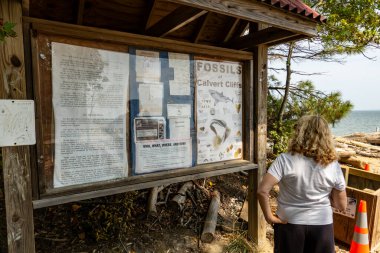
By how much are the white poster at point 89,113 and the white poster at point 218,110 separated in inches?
35.7

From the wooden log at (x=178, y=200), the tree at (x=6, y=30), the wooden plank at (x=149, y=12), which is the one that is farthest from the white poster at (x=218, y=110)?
the tree at (x=6, y=30)

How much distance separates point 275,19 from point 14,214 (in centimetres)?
270

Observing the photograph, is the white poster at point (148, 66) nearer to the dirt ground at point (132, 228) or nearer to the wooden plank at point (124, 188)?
the wooden plank at point (124, 188)

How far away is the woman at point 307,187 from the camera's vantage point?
2.20 m

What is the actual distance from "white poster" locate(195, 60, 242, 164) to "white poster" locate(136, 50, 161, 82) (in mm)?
492

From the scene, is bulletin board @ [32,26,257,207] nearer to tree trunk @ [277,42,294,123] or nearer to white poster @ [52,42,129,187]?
white poster @ [52,42,129,187]

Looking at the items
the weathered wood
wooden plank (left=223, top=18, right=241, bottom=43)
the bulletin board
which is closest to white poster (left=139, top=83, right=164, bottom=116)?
the bulletin board

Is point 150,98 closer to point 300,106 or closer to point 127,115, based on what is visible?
point 127,115

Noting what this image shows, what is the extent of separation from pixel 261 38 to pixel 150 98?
4.94 ft

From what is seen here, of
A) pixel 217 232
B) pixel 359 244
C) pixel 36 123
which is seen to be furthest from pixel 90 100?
pixel 359 244

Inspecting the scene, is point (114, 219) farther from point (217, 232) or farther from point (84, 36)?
point (84, 36)

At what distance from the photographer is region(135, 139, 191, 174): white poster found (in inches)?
107

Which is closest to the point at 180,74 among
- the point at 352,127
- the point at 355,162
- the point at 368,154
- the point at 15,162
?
the point at 15,162

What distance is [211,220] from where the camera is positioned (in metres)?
4.14
